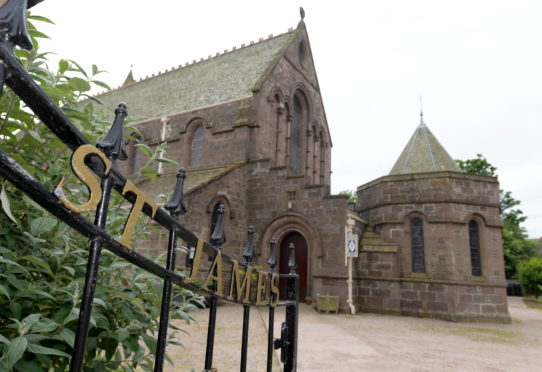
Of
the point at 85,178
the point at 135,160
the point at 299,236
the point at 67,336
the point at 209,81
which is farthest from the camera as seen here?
the point at 135,160

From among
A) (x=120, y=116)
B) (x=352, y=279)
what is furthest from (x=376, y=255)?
(x=120, y=116)

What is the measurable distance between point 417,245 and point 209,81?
14184 mm

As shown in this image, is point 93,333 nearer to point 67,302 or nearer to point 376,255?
point 67,302

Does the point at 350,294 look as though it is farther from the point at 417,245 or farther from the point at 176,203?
the point at 176,203

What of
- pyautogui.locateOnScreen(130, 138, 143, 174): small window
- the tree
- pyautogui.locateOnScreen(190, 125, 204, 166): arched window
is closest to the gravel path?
pyautogui.locateOnScreen(190, 125, 204, 166): arched window

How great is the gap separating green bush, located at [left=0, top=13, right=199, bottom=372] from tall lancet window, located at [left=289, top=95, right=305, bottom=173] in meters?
17.6

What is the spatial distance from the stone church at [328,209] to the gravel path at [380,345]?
62.9 inches

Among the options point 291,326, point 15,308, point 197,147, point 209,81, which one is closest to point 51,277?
point 15,308

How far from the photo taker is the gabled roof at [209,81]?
61.5 feet

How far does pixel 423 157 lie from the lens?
57.0 feet

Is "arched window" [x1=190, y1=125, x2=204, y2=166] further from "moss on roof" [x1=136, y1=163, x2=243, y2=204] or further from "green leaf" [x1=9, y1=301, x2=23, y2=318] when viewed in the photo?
"green leaf" [x1=9, y1=301, x2=23, y2=318]

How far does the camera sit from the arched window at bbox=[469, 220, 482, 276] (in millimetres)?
14008

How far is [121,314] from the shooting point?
79.3 inches

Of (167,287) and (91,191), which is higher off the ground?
(91,191)
